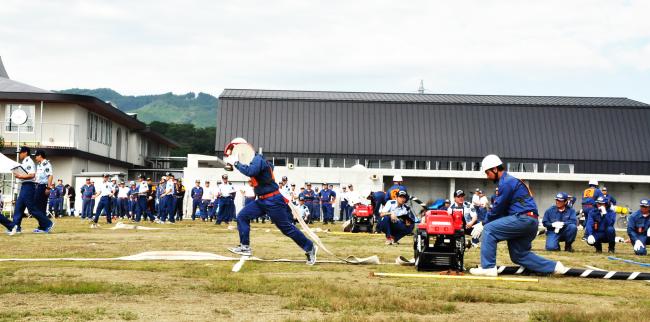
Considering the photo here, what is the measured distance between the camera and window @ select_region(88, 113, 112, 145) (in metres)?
46.4

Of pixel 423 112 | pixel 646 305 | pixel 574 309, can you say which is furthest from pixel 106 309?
pixel 423 112

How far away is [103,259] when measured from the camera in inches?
488

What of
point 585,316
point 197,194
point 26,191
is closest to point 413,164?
point 197,194

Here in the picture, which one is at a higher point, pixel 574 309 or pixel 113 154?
pixel 113 154

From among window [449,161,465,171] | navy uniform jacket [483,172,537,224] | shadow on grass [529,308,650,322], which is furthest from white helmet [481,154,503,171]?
window [449,161,465,171]

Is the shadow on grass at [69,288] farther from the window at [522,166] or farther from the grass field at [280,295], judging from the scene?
the window at [522,166]

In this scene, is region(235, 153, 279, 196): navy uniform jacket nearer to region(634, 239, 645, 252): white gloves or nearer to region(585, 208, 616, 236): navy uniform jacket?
region(634, 239, 645, 252): white gloves

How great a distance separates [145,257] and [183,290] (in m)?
3.95

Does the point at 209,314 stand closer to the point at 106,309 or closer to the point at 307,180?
the point at 106,309

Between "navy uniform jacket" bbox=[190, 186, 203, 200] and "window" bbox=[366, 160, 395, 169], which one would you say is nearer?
"navy uniform jacket" bbox=[190, 186, 203, 200]

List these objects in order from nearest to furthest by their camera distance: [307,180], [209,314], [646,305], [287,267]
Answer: [209,314] < [646,305] < [287,267] < [307,180]

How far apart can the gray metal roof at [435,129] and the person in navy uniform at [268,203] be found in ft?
120

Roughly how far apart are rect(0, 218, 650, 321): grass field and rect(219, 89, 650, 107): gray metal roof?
132 feet

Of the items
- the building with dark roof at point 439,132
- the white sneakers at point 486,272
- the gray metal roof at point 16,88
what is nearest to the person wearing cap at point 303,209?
the building with dark roof at point 439,132
